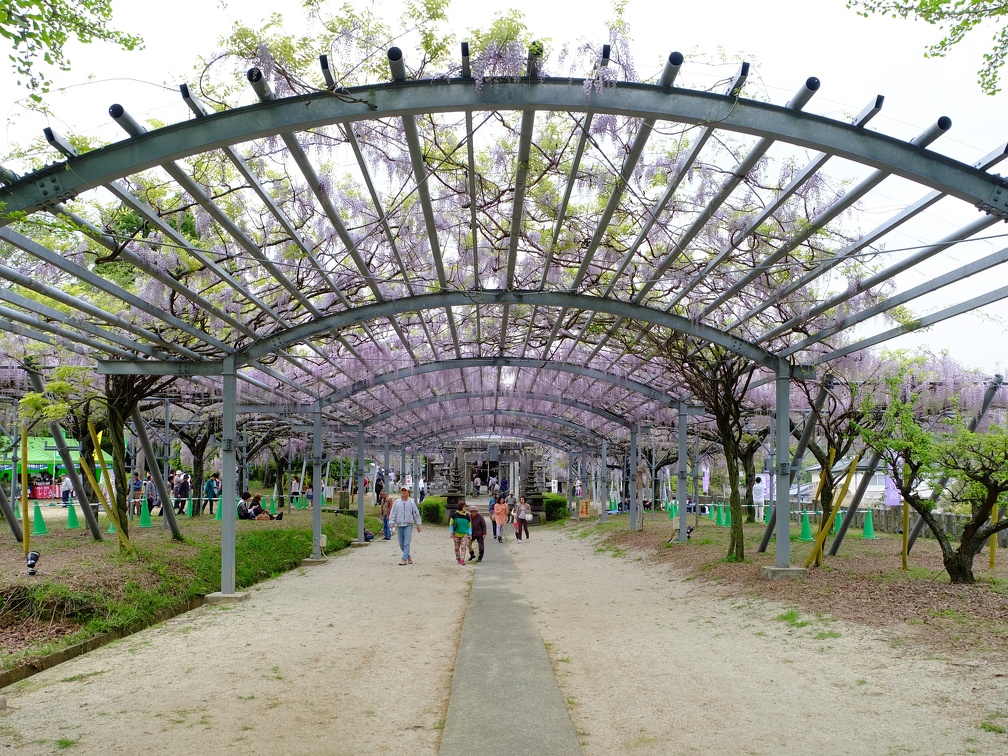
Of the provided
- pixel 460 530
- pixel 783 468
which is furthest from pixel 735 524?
pixel 460 530

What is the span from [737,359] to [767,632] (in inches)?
227

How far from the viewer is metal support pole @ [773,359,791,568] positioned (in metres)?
10.9

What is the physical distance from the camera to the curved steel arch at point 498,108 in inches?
212

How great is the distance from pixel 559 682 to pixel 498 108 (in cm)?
395

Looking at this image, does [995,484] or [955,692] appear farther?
[995,484]

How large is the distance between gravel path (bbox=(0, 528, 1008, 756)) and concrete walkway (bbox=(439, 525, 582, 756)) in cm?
14

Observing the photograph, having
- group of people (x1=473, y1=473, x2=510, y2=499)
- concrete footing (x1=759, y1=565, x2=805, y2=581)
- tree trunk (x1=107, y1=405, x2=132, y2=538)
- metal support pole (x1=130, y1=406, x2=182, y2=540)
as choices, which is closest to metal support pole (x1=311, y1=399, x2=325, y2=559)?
metal support pole (x1=130, y1=406, x2=182, y2=540)

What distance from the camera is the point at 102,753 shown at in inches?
172

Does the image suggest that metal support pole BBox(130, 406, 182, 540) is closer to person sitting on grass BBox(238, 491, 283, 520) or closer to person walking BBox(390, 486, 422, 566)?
person walking BBox(390, 486, 422, 566)

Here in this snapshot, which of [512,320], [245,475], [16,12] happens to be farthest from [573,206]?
[245,475]

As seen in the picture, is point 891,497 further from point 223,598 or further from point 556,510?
point 223,598

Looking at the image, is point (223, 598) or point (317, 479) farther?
point (317, 479)

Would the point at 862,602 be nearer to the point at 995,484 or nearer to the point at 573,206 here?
the point at 995,484

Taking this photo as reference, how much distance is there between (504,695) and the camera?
18.2 feet
